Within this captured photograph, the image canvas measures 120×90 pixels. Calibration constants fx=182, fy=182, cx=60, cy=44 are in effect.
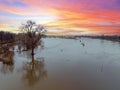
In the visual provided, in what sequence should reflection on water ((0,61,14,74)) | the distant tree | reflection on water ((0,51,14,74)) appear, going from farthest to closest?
the distant tree < reflection on water ((0,51,14,74)) < reflection on water ((0,61,14,74))

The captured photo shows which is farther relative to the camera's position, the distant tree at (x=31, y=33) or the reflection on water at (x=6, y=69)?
the distant tree at (x=31, y=33)

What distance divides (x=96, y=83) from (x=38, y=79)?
201 inches

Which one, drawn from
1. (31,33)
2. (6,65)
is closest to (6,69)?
(6,65)

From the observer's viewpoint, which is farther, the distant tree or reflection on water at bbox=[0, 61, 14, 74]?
the distant tree

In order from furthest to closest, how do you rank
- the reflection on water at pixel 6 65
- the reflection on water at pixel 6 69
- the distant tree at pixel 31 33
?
1. the distant tree at pixel 31 33
2. the reflection on water at pixel 6 65
3. the reflection on water at pixel 6 69

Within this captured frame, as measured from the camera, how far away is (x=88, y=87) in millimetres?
14148

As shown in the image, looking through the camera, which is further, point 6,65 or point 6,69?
point 6,65

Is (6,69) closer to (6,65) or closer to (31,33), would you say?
(6,65)

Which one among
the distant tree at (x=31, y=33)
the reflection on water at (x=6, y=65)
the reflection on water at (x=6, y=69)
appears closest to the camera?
the reflection on water at (x=6, y=69)

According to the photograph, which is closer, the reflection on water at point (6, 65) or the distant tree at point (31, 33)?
the reflection on water at point (6, 65)

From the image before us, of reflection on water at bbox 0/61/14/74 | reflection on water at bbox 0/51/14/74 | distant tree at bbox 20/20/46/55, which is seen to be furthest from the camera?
distant tree at bbox 20/20/46/55

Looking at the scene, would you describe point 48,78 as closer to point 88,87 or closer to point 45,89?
point 45,89

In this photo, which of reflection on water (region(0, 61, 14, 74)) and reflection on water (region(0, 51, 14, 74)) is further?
reflection on water (region(0, 51, 14, 74))

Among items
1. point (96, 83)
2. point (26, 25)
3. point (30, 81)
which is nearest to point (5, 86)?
point (30, 81)
